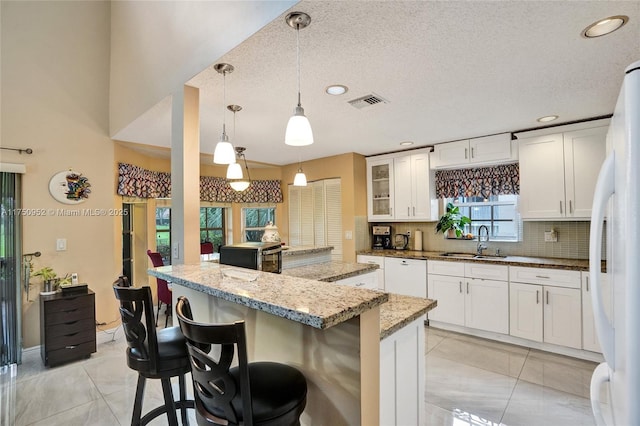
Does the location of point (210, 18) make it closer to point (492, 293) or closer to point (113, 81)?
point (113, 81)

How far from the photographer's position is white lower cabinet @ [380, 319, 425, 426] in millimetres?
1354

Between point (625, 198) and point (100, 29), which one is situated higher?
point (100, 29)

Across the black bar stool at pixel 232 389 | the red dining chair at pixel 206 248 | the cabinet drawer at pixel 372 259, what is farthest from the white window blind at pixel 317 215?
the black bar stool at pixel 232 389

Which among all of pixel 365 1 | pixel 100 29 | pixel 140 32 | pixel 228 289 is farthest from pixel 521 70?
pixel 100 29

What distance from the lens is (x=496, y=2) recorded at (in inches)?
58.7

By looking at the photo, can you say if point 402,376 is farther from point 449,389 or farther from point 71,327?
point 71,327

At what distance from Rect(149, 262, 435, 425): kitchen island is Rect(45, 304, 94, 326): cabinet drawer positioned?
2223mm

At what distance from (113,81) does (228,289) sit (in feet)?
11.6

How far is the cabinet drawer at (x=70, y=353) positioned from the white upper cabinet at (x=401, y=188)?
3768mm

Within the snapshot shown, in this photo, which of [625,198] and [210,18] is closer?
[625,198]

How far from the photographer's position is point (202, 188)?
5027 mm

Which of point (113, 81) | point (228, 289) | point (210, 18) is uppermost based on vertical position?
point (113, 81)

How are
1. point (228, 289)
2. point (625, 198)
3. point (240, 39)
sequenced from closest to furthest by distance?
point (625, 198) → point (228, 289) → point (240, 39)

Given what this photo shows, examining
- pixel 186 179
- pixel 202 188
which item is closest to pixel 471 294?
pixel 186 179
